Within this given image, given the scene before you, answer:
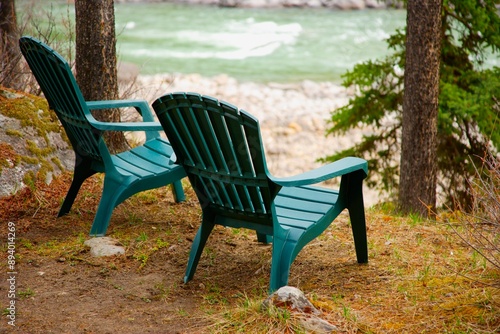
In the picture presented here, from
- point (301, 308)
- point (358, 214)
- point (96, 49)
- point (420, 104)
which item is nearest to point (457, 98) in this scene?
point (420, 104)

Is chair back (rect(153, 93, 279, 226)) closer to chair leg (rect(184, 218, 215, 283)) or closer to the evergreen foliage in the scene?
chair leg (rect(184, 218, 215, 283))

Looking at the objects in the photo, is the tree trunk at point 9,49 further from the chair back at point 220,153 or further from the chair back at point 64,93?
the chair back at point 220,153

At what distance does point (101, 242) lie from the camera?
4.05 metres

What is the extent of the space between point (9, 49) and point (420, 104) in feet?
13.3

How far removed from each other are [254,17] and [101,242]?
26806mm

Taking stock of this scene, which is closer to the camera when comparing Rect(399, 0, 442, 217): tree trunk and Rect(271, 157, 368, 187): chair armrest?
Rect(271, 157, 368, 187): chair armrest

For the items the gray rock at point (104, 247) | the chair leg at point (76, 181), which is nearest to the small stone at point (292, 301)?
the gray rock at point (104, 247)

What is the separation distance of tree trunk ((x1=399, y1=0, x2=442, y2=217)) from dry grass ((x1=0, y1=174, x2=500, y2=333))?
172 cm

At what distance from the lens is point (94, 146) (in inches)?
160

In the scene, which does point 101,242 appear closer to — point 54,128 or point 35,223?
point 35,223

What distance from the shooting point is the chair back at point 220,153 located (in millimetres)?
3100

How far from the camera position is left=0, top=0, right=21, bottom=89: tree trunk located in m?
6.16

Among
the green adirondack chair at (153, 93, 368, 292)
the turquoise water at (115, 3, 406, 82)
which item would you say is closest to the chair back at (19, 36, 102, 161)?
the green adirondack chair at (153, 93, 368, 292)

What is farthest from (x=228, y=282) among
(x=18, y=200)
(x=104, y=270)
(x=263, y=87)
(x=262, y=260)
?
(x=263, y=87)
